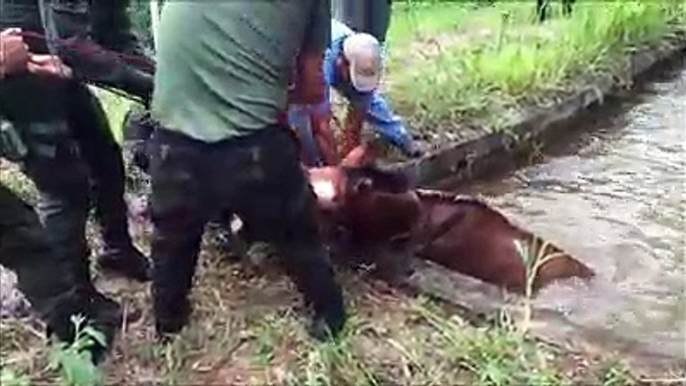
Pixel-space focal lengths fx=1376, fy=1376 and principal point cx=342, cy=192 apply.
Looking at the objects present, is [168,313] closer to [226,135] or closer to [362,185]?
[226,135]

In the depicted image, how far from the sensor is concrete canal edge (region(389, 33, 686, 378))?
4.52m

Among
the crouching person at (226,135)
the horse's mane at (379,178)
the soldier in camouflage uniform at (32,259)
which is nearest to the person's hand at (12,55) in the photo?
the soldier in camouflage uniform at (32,259)

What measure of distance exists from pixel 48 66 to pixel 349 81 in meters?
1.33

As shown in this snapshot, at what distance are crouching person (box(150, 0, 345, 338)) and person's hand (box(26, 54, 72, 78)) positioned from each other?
1.05ft

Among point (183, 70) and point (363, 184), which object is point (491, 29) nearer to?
point (363, 184)

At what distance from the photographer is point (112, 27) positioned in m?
4.48

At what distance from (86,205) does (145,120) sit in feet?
1.65

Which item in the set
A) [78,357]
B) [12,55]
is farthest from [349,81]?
[78,357]

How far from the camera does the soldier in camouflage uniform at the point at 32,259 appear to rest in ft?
12.8

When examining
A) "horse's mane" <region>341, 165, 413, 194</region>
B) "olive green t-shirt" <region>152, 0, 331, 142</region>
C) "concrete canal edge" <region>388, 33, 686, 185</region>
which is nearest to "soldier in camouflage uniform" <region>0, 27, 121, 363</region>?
"olive green t-shirt" <region>152, 0, 331, 142</region>

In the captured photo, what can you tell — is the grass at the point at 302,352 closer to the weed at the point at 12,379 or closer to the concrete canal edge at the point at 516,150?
the weed at the point at 12,379

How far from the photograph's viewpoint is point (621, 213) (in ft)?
20.2

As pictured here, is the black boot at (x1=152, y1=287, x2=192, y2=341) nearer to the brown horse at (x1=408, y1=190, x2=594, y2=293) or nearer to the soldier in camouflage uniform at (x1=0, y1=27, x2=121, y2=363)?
the soldier in camouflage uniform at (x1=0, y1=27, x2=121, y2=363)

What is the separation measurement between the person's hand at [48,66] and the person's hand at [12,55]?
0.12 feet
